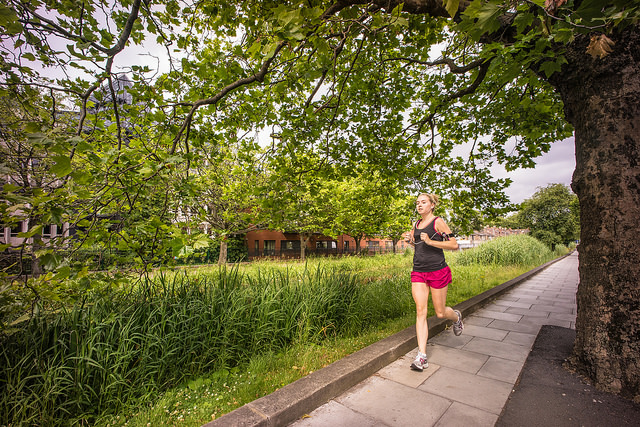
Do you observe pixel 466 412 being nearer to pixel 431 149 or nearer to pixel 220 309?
pixel 220 309

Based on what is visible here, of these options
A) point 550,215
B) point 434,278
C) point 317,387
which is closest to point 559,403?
point 434,278

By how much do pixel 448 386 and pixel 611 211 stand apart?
8.35 ft

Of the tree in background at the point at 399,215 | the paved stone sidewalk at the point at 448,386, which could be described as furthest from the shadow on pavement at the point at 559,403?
the tree in background at the point at 399,215

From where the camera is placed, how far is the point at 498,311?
6.31m

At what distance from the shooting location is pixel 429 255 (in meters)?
3.60

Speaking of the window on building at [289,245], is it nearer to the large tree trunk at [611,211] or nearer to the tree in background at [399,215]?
the tree in background at [399,215]

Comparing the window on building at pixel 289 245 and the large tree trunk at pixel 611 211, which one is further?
the window on building at pixel 289 245

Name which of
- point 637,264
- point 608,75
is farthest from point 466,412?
point 608,75

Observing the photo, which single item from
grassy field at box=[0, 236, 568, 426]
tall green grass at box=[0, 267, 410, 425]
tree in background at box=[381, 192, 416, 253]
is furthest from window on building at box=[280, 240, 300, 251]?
tall green grass at box=[0, 267, 410, 425]

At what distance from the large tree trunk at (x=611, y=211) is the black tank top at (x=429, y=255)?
1550 millimetres

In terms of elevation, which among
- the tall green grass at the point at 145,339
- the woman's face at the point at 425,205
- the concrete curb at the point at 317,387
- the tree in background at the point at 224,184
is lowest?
the concrete curb at the point at 317,387

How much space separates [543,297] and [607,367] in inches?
244

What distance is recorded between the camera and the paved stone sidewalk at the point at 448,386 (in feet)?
8.14

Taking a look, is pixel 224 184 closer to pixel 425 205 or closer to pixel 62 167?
pixel 425 205
